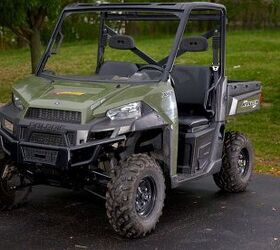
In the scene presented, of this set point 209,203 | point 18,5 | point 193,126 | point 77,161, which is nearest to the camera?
point 77,161

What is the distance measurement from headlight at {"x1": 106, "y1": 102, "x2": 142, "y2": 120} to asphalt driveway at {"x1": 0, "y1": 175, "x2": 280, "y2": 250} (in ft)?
3.15

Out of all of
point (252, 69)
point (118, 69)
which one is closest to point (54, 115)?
point (118, 69)

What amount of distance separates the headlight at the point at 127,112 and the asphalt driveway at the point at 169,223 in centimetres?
96

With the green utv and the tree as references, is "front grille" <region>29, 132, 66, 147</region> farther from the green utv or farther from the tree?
the tree

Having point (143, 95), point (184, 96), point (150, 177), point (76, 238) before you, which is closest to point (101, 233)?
point (76, 238)

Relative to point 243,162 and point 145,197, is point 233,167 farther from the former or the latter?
point 145,197

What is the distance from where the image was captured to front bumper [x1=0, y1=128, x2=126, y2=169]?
211 inches

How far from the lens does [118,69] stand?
6.64 meters

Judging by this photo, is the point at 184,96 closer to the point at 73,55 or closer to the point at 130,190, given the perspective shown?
the point at 130,190

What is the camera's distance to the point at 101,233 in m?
5.73

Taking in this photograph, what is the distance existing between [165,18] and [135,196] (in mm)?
2162

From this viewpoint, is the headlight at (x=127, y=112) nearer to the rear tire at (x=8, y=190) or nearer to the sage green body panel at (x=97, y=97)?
the sage green body panel at (x=97, y=97)

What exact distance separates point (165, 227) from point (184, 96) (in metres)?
1.47

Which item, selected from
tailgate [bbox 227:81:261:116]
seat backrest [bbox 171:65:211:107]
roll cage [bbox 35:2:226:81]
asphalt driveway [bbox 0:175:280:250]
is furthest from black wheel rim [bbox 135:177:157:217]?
tailgate [bbox 227:81:261:116]
